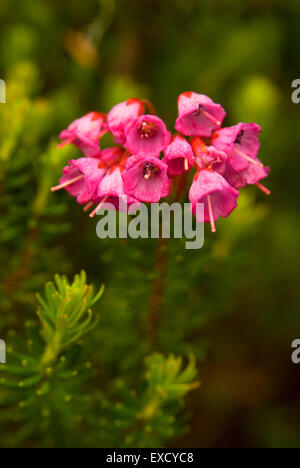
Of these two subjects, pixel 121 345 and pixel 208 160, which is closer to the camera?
pixel 208 160

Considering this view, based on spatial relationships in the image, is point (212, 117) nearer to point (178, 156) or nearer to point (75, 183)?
point (178, 156)

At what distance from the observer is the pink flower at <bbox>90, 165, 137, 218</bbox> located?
118 centimetres

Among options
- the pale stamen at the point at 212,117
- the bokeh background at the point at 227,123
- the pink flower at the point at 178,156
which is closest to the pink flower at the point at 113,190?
the pink flower at the point at 178,156

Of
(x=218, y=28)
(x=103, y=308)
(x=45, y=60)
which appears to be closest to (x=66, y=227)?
(x=103, y=308)

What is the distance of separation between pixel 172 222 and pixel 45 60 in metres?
1.31

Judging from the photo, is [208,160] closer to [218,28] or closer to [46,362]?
[46,362]

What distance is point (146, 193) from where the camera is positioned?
1.17m

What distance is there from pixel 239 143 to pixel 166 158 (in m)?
0.22

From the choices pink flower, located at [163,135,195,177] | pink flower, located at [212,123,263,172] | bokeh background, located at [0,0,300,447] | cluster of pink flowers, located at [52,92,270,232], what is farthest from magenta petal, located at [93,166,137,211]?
bokeh background, located at [0,0,300,447]

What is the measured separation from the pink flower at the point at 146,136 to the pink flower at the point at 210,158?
82 millimetres

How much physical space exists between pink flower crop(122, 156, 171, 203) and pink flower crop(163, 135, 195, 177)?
0.03 meters

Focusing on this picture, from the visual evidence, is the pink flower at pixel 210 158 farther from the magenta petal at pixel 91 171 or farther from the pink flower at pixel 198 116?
the magenta petal at pixel 91 171

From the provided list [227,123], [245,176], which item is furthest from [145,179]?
[227,123]

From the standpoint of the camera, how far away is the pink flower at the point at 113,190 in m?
1.18
